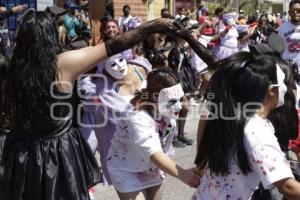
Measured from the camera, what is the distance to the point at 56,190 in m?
2.94

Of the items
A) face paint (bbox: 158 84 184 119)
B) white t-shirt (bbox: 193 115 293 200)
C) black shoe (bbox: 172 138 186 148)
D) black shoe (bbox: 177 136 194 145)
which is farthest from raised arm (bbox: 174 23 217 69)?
black shoe (bbox: 177 136 194 145)

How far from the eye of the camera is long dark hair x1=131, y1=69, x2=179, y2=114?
3.34 meters

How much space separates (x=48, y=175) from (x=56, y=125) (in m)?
0.26

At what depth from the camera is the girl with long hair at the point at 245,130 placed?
226cm

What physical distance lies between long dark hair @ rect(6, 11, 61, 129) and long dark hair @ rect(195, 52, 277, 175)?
893 millimetres

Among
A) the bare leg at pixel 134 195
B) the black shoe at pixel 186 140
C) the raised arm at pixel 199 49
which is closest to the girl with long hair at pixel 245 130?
the raised arm at pixel 199 49

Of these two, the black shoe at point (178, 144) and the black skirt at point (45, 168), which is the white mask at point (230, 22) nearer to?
the black shoe at point (178, 144)

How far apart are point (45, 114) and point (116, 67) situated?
190 centimetres

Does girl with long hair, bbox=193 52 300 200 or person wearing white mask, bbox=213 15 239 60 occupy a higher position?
girl with long hair, bbox=193 52 300 200

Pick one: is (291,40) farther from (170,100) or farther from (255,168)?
(255,168)

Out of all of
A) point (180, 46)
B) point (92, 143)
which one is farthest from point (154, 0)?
point (92, 143)

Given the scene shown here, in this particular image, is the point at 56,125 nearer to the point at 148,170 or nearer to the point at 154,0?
the point at 148,170

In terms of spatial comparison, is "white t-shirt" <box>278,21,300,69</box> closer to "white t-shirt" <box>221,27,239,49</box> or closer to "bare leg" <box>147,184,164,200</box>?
"white t-shirt" <box>221,27,239,49</box>

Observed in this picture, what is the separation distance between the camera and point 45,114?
2889mm
